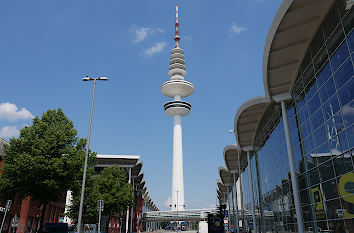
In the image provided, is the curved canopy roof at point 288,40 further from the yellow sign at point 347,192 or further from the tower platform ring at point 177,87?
the tower platform ring at point 177,87

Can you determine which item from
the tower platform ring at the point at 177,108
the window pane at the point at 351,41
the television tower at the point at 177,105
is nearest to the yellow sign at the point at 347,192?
the window pane at the point at 351,41

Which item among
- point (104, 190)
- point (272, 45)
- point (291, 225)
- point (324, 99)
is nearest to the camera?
point (324, 99)

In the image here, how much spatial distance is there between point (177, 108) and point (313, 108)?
363ft

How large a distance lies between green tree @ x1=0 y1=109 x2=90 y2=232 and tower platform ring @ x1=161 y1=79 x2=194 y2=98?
4219 inches

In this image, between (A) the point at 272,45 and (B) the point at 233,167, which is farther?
(B) the point at 233,167

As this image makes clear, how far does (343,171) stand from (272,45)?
30.7ft

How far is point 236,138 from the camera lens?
40.5m

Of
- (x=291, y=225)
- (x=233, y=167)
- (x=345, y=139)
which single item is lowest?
(x=291, y=225)

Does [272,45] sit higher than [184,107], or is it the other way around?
[184,107]

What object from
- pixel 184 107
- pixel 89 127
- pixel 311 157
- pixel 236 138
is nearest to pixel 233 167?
pixel 236 138

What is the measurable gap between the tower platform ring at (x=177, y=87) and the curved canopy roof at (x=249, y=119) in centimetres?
9436

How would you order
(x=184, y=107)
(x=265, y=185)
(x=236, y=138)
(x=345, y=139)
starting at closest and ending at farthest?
(x=345, y=139)
(x=265, y=185)
(x=236, y=138)
(x=184, y=107)

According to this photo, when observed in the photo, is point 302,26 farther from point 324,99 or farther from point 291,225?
point 291,225

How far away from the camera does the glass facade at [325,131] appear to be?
54.4ft
